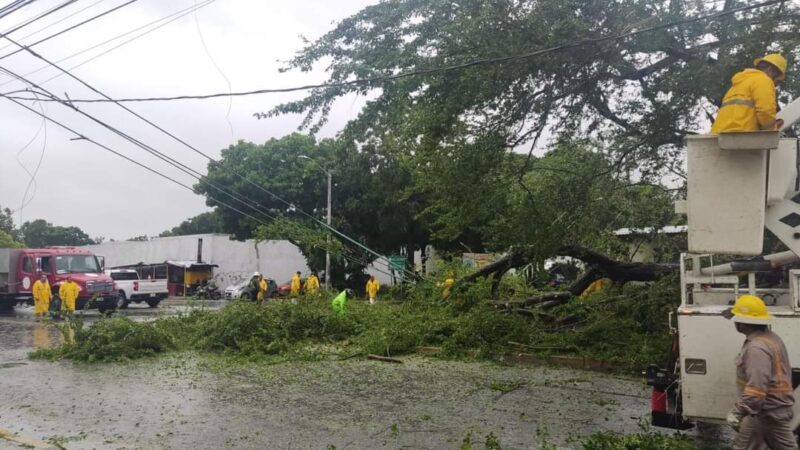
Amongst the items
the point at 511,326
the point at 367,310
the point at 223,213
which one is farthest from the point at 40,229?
the point at 511,326

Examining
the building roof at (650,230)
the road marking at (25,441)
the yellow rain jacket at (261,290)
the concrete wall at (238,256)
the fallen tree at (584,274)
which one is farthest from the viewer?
the concrete wall at (238,256)

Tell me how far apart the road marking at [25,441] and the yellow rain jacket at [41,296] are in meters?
16.4

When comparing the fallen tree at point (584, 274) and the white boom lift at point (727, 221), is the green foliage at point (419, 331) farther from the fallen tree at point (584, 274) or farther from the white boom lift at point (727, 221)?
the white boom lift at point (727, 221)

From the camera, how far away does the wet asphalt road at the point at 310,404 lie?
250 inches

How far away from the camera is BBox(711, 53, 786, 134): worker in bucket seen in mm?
4660

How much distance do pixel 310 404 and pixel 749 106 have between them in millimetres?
5887

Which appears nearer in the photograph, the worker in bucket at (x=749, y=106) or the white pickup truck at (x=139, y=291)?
the worker in bucket at (x=749, y=106)

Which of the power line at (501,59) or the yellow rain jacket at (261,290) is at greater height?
the power line at (501,59)

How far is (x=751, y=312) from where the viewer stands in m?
4.39

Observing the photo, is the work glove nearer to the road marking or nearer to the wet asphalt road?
the wet asphalt road

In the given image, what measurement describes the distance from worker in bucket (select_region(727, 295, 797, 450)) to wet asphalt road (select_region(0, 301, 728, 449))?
1980 millimetres

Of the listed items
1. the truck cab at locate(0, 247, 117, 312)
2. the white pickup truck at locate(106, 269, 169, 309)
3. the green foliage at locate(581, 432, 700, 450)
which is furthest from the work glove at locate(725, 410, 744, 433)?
the white pickup truck at locate(106, 269, 169, 309)

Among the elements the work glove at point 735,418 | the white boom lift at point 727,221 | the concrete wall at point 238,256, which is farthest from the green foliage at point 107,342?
the concrete wall at point 238,256

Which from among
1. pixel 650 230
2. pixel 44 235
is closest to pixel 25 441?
pixel 650 230
